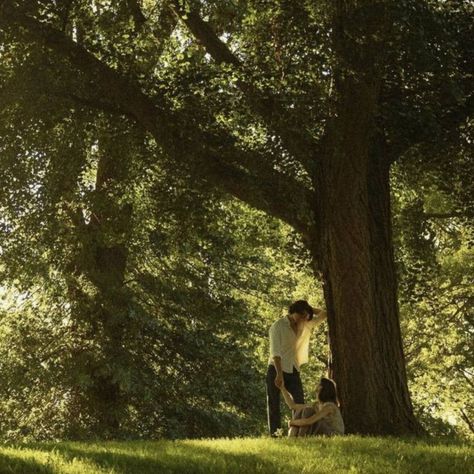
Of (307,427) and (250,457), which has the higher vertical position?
(307,427)

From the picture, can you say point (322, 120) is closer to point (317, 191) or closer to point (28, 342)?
point (317, 191)

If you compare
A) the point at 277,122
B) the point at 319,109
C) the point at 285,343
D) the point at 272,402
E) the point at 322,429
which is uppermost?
the point at 319,109

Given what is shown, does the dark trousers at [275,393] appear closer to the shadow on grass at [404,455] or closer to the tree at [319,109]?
the tree at [319,109]

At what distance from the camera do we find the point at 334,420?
9.22 metres

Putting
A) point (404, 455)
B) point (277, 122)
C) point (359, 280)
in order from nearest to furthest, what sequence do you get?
point (404, 455)
point (359, 280)
point (277, 122)

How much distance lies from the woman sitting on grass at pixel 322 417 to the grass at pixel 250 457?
3.71 feet

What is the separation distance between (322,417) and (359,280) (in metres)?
1.88

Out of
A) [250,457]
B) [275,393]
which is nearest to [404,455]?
[250,457]

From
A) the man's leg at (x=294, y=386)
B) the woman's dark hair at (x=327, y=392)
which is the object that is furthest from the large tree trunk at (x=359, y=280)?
the man's leg at (x=294, y=386)

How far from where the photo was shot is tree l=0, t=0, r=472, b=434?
9.62 m

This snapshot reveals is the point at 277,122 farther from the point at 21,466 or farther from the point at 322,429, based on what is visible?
the point at 21,466

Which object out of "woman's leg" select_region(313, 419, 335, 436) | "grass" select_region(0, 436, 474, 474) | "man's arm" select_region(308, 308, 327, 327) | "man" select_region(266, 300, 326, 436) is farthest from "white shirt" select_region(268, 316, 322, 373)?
"grass" select_region(0, 436, 474, 474)

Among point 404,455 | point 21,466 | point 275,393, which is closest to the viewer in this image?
point 21,466

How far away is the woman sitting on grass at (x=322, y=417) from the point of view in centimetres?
923
